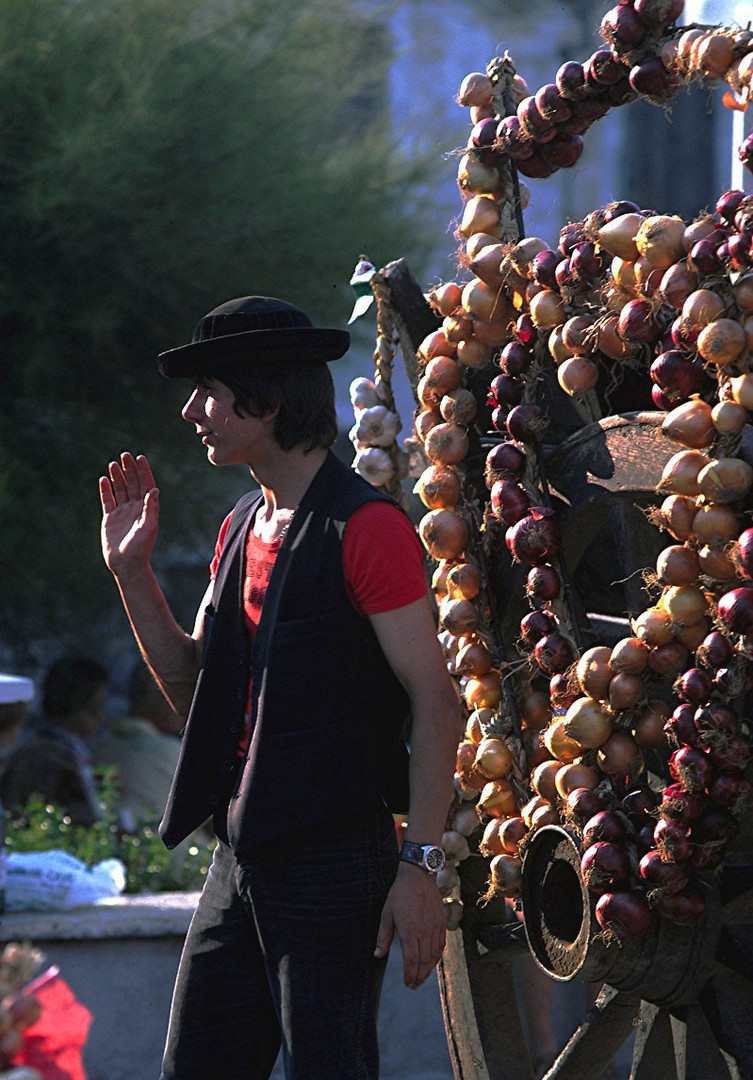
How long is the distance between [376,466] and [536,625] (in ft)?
1.87

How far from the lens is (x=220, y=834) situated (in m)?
2.18

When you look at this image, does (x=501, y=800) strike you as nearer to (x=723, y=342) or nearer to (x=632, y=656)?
(x=632, y=656)

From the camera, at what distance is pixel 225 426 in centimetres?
216

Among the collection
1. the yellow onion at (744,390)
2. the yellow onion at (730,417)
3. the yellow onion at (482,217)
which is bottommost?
the yellow onion at (730,417)

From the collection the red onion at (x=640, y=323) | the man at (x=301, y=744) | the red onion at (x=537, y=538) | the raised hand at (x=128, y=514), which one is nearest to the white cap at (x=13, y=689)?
the raised hand at (x=128, y=514)

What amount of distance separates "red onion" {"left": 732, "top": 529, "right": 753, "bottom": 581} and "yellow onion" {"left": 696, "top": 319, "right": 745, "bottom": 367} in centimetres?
21

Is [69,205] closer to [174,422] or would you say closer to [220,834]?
[174,422]

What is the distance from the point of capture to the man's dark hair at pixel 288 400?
2.15m

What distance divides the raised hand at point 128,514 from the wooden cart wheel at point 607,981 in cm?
56

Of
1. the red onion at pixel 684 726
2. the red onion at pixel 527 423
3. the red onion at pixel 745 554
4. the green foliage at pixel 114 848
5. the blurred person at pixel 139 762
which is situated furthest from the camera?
the blurred person at pixel 139 762

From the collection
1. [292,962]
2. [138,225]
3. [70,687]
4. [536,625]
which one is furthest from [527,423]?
[138,225]

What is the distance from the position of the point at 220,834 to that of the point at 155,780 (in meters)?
3.52

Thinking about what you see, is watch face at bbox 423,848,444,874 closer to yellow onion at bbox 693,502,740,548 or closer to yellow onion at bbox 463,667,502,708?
yellow onion at bbox 463,667,502,708

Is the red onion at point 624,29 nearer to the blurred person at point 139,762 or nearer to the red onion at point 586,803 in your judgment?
the red onion at point 586,803
